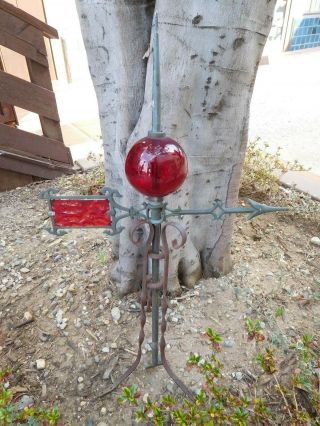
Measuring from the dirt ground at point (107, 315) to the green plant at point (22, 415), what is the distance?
85 mm

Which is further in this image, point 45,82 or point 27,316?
point 45,82

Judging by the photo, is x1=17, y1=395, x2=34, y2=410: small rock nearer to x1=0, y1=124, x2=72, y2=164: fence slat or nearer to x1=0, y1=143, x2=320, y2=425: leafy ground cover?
x1=0, y1=143, x2=320, y2=425: leafy ground cover

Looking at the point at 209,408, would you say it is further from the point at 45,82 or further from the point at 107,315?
the point at 45,82

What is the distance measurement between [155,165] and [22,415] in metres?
1.16

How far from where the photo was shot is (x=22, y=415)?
1.41m

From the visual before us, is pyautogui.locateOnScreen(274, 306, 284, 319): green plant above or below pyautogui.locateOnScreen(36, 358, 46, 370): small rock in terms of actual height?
above

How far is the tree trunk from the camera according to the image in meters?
1.40

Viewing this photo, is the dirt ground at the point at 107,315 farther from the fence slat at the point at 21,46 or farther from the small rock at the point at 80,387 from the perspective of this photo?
the fence slat at the point at 21,46

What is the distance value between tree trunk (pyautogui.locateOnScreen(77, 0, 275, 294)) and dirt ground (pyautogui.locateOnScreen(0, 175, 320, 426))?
0.23m

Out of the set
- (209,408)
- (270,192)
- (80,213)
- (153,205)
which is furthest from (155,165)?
(270,192)

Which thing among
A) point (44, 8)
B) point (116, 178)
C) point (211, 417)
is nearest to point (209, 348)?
point (211, 417)

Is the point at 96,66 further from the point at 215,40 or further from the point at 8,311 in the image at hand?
the point at 8,311

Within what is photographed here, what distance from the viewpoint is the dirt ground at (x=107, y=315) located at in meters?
1.63

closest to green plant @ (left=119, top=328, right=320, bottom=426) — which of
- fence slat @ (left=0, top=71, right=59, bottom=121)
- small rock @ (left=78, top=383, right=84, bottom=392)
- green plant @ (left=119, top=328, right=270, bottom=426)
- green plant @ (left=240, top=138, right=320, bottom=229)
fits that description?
Answer: green plant @ (left=119, top=328, right=270, bottom=426)
